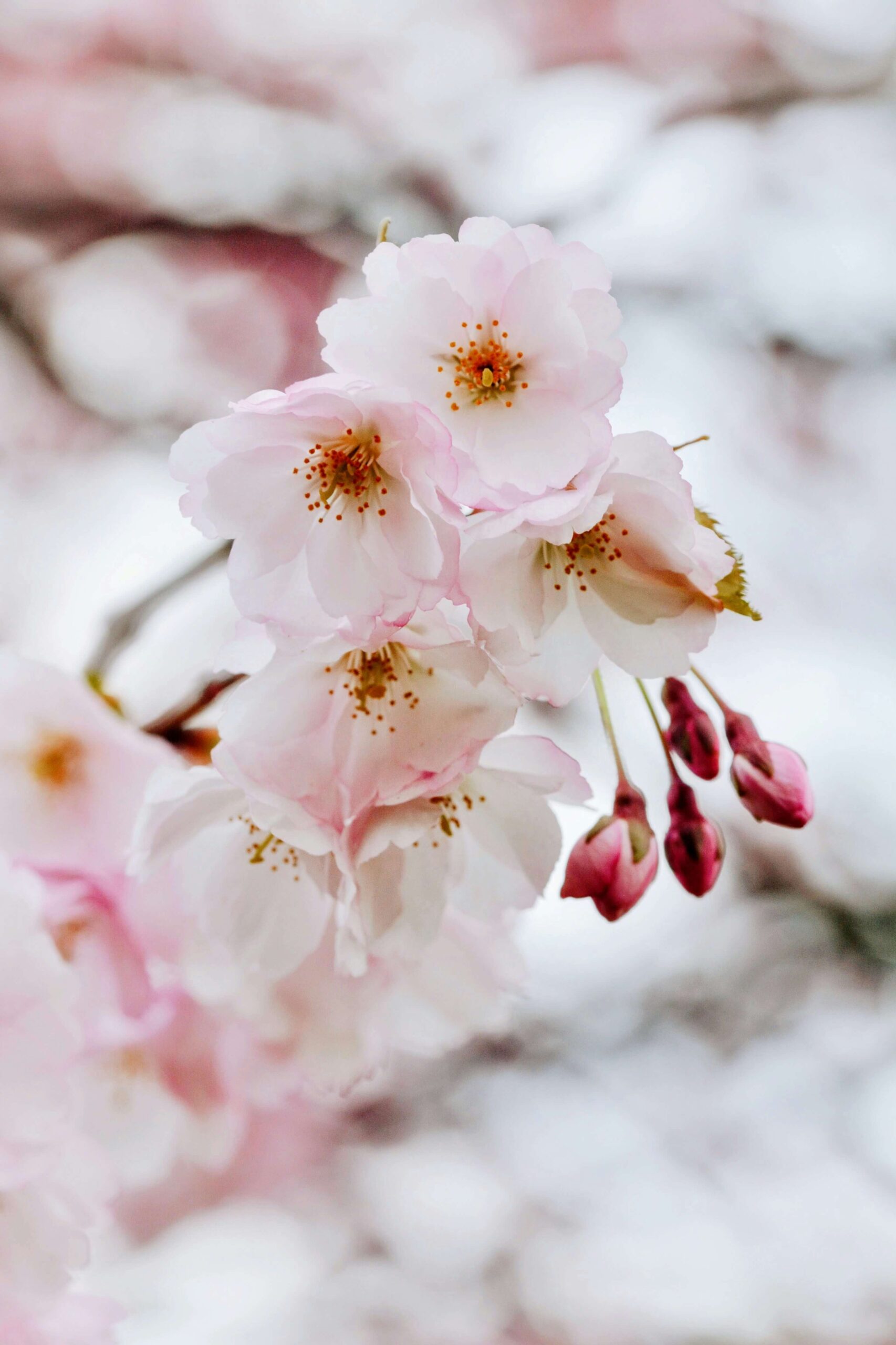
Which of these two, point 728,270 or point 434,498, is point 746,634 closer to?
point 728,270

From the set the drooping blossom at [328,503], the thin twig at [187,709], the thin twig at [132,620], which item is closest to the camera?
the drooping blossom at [328,503]

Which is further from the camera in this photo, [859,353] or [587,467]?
[859,353]

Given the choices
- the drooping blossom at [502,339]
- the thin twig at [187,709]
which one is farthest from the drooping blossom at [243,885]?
the drooping blossom at [502,339]

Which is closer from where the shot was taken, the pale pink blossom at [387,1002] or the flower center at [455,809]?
the flower center at [455,809]

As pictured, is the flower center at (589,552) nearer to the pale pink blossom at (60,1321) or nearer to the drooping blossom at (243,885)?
the drooping blossom at (243,885)

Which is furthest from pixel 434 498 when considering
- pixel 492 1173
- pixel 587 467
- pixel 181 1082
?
pixel 492 1173

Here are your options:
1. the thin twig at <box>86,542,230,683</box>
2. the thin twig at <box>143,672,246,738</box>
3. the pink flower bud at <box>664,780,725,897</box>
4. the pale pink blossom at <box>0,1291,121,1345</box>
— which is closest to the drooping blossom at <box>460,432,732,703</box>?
the pink flower bud at <box>664,780,725,897</box>

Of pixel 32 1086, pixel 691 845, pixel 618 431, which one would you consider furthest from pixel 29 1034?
pixel 618 431

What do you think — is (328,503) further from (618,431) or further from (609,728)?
(618,431)
